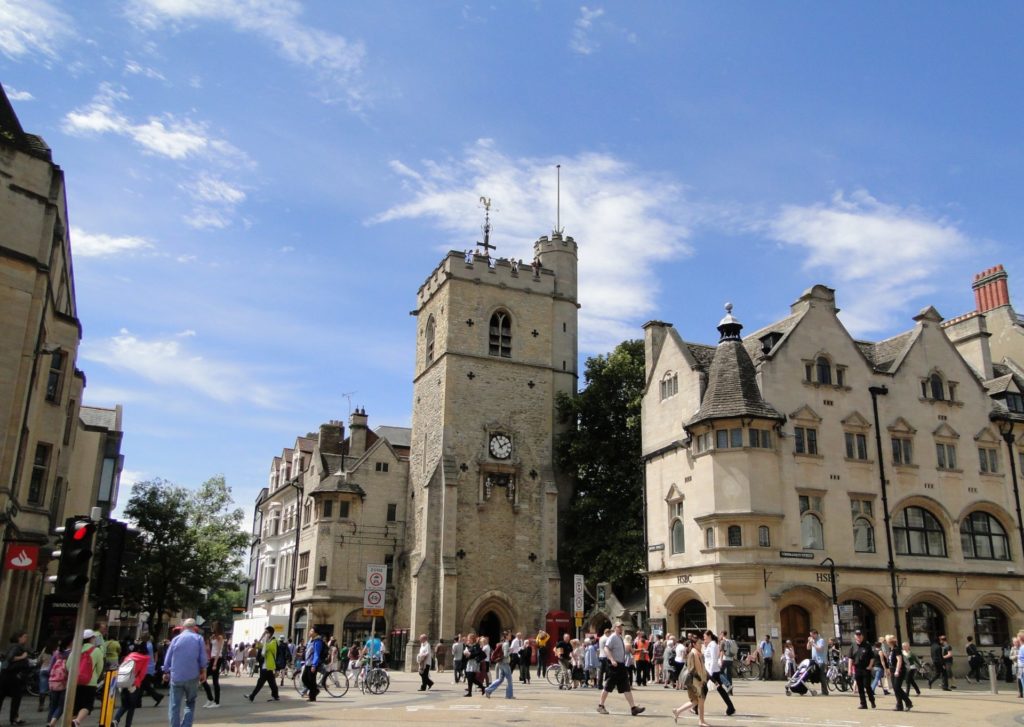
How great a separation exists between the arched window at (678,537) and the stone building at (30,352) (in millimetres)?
21128

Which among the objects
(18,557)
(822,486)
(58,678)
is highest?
(822,486)

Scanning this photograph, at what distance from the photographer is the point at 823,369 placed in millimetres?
33344

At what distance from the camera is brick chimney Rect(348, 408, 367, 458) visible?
168 feet

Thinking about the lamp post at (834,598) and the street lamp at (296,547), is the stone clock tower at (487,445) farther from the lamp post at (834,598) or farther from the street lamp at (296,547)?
the lamp post at (834,598)

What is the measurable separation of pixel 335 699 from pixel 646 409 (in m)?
19.5

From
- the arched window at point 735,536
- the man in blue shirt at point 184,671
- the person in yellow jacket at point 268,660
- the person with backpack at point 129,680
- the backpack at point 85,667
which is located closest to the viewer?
the man in blue shirt at point 184,671

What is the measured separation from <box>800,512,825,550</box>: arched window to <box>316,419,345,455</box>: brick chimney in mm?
30239

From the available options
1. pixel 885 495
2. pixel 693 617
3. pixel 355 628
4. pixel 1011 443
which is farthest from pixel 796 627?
pixel 355 628

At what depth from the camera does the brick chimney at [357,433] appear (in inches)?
2016

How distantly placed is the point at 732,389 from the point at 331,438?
29412 mm

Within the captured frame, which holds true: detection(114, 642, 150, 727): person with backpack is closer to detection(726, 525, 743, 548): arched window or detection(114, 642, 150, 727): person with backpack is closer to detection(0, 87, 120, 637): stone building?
detection(0, 87, 120, 637): stone building

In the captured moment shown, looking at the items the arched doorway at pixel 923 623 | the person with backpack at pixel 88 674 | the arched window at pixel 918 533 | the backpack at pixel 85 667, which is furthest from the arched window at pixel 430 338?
the backpack at pixel 85 667

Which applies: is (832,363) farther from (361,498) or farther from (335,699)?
(361,498)

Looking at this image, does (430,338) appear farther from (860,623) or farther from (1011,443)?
(1011,443)
